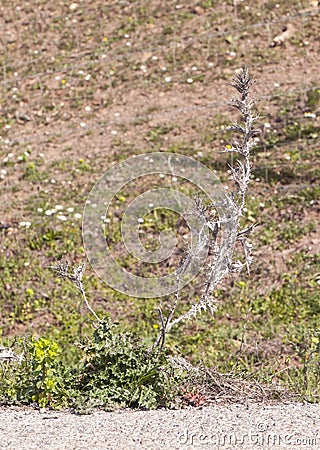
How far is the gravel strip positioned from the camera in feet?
11.0

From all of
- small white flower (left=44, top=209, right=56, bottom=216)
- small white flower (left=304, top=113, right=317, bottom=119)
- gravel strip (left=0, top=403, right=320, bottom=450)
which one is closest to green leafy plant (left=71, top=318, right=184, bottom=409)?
gravel strip (left=0, top=403, right=320, bottom=450)

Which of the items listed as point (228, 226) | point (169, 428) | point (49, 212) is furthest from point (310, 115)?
point (169, 428)

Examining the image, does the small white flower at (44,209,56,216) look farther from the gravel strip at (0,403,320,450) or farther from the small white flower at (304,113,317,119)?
the gravel strip at (0,403,320,450)

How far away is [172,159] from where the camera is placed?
6840mm

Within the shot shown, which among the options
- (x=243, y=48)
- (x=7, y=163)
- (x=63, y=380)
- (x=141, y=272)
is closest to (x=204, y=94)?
(x=243, y=48)

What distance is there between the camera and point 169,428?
137 inches

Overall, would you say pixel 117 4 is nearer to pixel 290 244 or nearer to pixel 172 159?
pixel 172 159

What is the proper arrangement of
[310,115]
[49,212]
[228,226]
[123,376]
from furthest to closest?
[310,115] < [49,212] < [228,226] < [123,376]

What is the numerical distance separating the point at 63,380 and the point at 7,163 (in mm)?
3578

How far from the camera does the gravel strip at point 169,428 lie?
3.34 m

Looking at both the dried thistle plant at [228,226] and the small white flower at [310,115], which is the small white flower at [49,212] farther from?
the dried thistle plant at [228,226]

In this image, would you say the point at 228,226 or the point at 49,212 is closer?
the point at 228,226

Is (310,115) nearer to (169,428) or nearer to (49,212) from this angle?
(49,212)

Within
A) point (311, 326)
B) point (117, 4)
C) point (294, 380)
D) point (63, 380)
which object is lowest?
point (63, 380)
